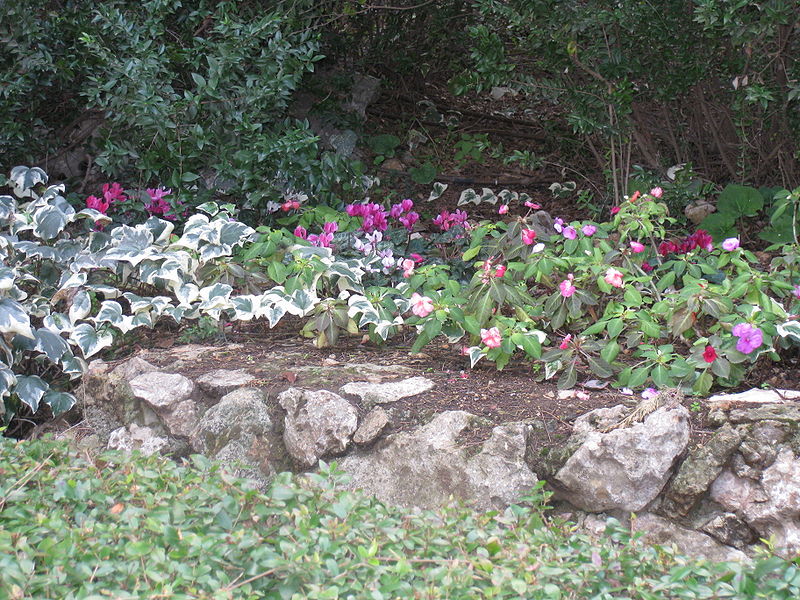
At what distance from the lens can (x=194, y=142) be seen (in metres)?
4.29

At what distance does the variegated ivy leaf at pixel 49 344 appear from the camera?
3.23 metres

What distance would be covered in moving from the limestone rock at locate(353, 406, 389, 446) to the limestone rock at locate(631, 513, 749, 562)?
826 mm

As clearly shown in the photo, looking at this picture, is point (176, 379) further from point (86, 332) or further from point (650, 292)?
point (650, 292)

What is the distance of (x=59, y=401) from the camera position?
3.28m

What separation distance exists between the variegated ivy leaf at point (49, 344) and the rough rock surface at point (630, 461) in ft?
6.42

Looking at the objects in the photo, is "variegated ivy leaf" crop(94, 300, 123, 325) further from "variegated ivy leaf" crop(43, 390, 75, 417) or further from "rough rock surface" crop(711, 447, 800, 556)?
"rough rock surface" crop(711, 447, 800, 556)

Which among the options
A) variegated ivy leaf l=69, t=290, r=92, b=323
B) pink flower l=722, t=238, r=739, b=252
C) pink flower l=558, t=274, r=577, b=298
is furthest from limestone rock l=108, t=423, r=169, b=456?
pink flower l=722, t=238, r=739, b=252

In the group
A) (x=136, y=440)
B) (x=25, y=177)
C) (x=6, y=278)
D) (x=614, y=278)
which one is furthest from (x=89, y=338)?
(x=614, y=278)

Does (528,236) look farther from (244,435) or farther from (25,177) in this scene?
(25,177)

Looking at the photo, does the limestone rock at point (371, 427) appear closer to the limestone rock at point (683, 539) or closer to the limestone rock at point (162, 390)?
the limestone rock at point (162, 390)

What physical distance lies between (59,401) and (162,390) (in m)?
0.51

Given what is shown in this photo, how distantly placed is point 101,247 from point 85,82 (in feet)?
3.90

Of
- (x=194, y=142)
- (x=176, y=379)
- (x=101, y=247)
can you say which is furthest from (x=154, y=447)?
(x=194, y=142)

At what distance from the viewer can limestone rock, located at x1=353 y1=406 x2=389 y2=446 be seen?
275 cm
